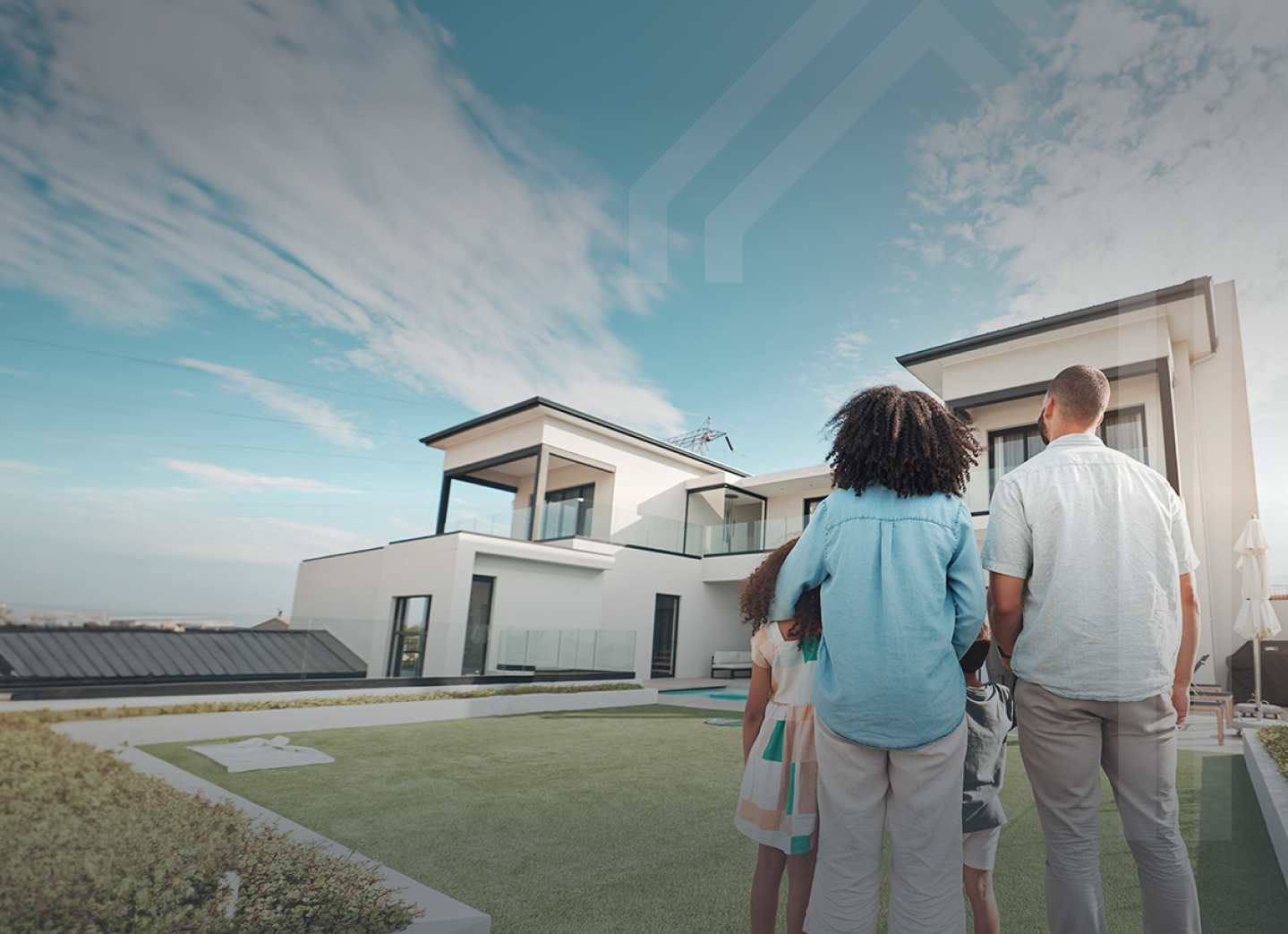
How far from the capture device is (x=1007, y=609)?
71.0 inches

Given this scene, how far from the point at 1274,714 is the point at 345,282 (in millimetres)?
11964

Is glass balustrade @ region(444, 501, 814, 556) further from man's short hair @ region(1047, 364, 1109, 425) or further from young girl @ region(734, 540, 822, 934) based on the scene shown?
man's short hair @ region(1047, 364, 1109, 425)

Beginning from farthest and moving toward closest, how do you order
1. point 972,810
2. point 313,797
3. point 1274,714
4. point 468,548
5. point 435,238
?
point 468,548, point 1274,714, point 313,797, point 435,238, point 972,810

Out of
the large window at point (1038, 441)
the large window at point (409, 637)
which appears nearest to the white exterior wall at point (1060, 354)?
the large window at point (1038, 441)

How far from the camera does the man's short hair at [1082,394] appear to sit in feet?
6.20

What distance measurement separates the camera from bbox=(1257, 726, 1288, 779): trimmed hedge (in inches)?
165

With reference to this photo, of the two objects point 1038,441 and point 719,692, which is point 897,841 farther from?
point 719,692

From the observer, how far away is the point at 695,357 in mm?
4562

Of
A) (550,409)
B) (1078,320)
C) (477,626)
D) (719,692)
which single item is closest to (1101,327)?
(1078,320)

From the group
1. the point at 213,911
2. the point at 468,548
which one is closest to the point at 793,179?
the point at 213,911

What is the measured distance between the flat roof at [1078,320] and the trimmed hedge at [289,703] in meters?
8.76

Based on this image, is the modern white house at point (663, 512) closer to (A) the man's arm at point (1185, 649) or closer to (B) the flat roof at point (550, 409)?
(B) the flat roof at point (550, 409)

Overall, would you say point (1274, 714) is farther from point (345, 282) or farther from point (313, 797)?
point (345, 282)

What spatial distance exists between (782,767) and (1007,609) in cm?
83
